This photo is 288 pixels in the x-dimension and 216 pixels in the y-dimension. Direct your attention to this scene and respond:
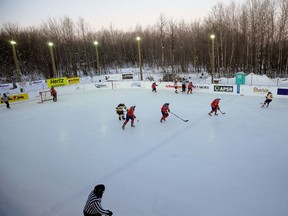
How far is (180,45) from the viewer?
43.7 m

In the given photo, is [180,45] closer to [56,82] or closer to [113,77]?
[113,77]

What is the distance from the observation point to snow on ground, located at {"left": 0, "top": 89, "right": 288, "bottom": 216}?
182 inches

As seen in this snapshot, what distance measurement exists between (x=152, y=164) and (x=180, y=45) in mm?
40644

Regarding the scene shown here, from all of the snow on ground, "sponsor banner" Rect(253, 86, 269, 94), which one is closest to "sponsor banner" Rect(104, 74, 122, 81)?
the snow on ground

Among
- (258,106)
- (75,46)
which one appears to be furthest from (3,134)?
(75,46)

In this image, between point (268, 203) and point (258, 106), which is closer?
point (268, 203)

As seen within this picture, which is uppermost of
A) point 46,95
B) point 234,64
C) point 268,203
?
point 234,64

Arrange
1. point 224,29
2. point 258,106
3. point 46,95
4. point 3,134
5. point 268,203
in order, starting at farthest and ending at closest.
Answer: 1. point 224,29
2. point 46,95
3. point 258,106
4. point 3,134
5. point 268,203

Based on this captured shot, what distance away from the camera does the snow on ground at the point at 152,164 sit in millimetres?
4629

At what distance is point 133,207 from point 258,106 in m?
11.2

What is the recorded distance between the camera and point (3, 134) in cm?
1030

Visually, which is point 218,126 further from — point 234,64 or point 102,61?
point 102,61

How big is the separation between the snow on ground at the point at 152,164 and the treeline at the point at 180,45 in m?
21.5

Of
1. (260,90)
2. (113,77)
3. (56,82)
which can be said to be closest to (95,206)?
(260,90)
